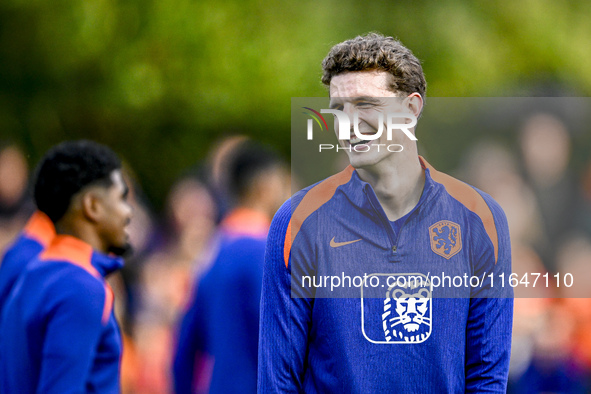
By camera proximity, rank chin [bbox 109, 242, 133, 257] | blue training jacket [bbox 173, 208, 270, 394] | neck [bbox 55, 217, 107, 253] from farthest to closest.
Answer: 1. blue training jacket [bbox 173, 208, 270, 394]
2. chin [bbox 109, 242, 133, 257]
3. neck [bbox 55, 217, 107, 253]

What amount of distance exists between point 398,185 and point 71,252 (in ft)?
5.75

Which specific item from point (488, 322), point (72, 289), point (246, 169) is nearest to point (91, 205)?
point (72, 289)

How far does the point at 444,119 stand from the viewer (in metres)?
2.34

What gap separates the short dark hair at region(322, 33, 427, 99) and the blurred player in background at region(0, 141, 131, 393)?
163cm

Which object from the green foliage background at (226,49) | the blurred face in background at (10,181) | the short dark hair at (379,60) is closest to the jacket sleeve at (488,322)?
the short dark hair at (379,60)

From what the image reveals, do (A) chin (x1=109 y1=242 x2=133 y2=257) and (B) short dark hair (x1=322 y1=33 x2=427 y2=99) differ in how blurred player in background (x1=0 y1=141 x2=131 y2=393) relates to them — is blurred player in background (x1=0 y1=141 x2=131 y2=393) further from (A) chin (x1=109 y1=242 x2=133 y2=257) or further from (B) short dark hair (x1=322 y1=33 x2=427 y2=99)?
(B) short dark hair (x1=322 y1=33 x2=427 y2=99)

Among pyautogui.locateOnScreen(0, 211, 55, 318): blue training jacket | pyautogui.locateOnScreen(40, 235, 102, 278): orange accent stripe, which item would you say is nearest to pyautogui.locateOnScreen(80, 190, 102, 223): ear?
pyautogui.locateOnScreen(40, 235, 102, 278): orange accent stripe

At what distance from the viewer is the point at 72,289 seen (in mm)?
3230

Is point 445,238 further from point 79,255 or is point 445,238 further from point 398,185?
point 79,255

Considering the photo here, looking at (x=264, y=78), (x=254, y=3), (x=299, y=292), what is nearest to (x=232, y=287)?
(x=299, y=292)

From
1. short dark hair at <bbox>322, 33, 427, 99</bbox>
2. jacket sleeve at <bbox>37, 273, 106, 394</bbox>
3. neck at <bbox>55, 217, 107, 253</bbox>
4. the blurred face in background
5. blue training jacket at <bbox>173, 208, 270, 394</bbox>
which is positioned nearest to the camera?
short dark hair at <bbox>322, 33, 427, 99</bbox>

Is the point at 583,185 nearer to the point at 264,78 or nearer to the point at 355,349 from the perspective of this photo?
the point at 355,349

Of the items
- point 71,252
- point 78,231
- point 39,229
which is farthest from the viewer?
point 39,229

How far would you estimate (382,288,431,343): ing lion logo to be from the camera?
2.16 meters
